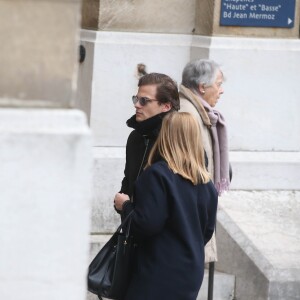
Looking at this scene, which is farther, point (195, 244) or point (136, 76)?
point (136, 76)

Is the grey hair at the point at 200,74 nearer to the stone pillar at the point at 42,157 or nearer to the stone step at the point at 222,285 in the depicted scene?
the stone step at the point at 222,285

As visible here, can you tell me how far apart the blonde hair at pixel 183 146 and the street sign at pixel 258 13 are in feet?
10.1

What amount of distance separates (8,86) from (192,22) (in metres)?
4.56

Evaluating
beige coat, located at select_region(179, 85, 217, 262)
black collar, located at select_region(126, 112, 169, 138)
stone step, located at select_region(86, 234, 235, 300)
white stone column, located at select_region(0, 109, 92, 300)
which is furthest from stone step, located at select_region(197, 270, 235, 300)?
white stone column, located at select_region(0, 109, 92, 300)

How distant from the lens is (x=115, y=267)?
5.55 metres

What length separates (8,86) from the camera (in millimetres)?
4078

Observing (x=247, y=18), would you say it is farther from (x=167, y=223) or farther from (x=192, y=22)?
(x=167, y=223)

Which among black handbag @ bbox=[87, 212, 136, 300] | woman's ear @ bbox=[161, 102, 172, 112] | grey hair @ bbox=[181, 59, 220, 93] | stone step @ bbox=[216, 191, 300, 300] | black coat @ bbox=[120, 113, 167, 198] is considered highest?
grey hair @ bbox=[181, 59, 220, 93]

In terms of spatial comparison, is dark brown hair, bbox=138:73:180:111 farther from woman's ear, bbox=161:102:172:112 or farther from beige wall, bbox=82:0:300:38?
beige wall, bbox=82:0:300:38

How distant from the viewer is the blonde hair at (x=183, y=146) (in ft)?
17.5

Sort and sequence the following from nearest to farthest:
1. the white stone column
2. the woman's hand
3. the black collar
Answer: the white stone column → the woman's hand → the black collar

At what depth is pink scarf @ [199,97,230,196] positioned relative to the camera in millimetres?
6676

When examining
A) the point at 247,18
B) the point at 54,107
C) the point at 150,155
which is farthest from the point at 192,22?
the point at 54,107

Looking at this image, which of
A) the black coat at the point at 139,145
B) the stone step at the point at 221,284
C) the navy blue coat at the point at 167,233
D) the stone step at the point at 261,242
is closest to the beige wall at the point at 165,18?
A: the stone step at the point at 261,242
